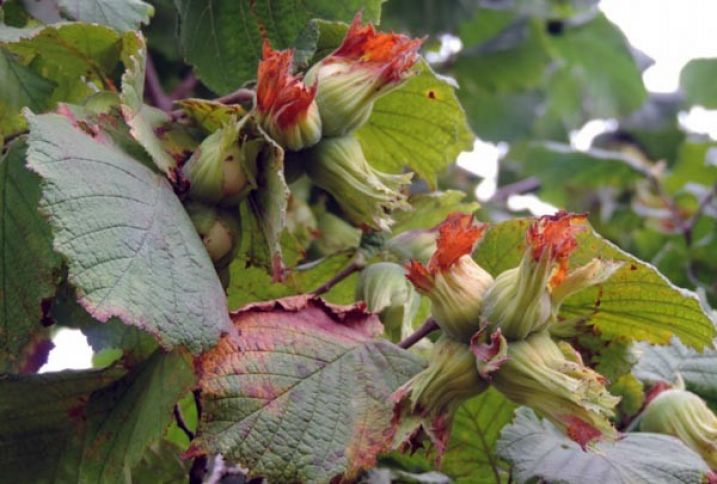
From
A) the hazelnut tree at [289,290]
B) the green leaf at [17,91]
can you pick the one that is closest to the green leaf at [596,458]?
the hazelnut tree at [289,290]

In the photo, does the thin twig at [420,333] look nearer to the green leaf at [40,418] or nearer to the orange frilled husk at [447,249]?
the orange frilled husk at [447,249]

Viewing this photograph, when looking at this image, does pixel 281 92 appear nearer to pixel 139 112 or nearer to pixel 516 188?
pixel 139 112

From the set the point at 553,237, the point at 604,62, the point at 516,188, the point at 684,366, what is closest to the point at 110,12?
the point at 553,237

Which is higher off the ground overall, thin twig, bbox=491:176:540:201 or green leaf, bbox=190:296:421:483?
green leaf, bbox=190:296:421:483

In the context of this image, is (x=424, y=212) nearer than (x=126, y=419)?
No

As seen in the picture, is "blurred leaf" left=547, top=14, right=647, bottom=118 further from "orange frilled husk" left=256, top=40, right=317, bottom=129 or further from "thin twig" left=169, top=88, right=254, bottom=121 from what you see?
"orange frilled husk" left=256, top=40, right=317, bottom=129

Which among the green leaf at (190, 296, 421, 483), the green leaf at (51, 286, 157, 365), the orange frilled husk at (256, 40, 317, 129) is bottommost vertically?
the green leaf at (51, 286, 157, 365)

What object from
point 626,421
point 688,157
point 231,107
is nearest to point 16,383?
point 231,107

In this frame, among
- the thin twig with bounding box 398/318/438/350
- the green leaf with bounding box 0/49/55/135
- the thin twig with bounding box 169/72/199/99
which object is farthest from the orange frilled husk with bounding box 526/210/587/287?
the thin twig with bounding box 169/72/199/99
